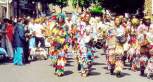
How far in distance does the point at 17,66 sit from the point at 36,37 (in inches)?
169

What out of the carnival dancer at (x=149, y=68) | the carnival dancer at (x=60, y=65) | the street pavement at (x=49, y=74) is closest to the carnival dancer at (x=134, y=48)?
the street pavement at (x=49, y=74)

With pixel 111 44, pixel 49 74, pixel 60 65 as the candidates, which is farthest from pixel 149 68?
pixel 49 74

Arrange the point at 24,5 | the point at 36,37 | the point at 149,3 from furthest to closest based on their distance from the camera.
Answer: the point at 24,5
the point at 149,3
the point at 36,37

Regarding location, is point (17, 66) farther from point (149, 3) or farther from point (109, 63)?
point (149, 3)

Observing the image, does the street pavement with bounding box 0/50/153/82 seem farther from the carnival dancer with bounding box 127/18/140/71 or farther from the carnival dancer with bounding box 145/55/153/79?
the carnival dancer with bounding box 127/18/140/71

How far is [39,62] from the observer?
2448 cm

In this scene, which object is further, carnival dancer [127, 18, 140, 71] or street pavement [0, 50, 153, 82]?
carnival dancer [127, 18, 140, 71]

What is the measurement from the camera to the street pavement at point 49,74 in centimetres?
1878

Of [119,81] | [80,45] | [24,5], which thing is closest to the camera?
[119,81]

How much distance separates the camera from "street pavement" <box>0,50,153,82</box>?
1878 cm

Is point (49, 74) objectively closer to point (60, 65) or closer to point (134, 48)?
point (60, 65)

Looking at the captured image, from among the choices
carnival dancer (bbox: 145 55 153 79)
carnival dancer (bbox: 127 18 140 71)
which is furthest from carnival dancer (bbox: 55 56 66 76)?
carnival dancer (bbox: 127 18 140 71)

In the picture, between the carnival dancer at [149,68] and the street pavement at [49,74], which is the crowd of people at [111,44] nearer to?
the carnival dancer at [149,68]

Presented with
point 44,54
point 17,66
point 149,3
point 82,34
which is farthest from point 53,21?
point 149,3
